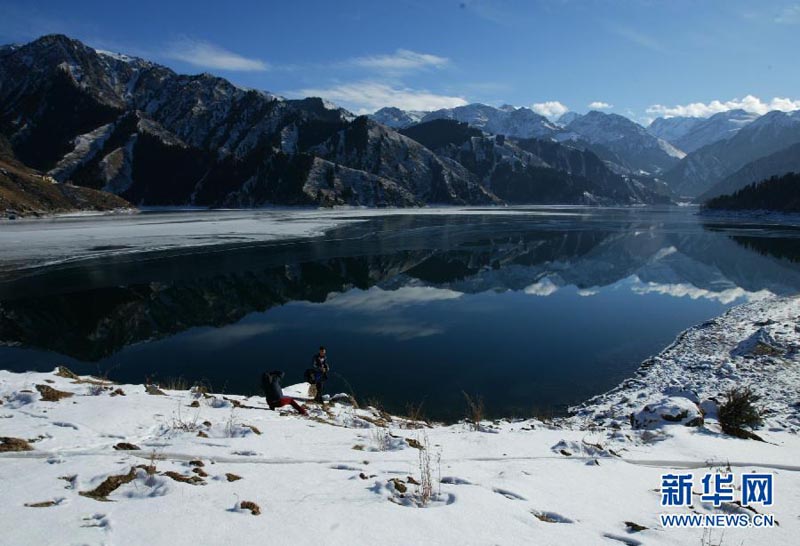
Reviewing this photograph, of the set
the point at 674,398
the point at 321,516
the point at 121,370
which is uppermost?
the point at 321,516

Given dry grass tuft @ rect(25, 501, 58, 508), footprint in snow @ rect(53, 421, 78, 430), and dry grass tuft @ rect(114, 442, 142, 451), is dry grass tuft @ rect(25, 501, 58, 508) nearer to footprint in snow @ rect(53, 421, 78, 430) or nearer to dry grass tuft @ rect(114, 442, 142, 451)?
dry grass tuft @ rect(114, 442, 142, 451)

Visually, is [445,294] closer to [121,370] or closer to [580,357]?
[580,357]

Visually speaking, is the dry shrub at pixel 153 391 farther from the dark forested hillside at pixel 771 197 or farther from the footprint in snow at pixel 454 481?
the dark forested hillside at pixel 771 197

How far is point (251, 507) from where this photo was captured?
6.51 meters

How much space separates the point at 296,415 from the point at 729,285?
4326cm

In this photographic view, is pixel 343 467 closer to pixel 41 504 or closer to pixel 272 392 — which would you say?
pixel 41 504

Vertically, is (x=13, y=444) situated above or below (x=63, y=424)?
Answer: above

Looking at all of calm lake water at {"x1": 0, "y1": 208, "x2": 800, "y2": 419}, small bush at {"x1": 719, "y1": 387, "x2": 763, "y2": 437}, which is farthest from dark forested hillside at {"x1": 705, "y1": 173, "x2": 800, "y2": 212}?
small bush at {"x1": 719, "y1": 387, "x2": 763, "y2": 437}

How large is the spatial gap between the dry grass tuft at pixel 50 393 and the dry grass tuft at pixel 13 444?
305cm

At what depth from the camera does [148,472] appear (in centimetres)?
729

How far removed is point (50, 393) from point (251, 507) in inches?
327

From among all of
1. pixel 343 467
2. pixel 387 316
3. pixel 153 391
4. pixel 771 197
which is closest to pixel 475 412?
pixel 343 467

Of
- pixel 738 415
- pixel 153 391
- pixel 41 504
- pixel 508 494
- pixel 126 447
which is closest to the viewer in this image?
pixel 41 504

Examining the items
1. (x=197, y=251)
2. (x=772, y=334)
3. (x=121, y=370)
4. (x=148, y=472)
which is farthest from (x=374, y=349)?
(x=197, y=251)
